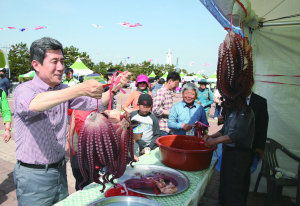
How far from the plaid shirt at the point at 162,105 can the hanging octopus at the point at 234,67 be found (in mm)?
2208

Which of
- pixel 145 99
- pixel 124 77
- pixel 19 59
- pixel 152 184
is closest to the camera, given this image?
pixel 124 77

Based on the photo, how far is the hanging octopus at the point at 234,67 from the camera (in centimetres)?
189

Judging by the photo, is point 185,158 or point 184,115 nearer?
point 185,158

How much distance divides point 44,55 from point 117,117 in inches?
31.5

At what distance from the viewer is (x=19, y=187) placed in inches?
66.4

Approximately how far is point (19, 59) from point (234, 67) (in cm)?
3251

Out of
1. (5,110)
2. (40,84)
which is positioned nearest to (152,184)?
(40,84)

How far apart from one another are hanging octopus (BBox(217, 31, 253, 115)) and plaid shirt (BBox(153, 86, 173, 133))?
2208 mm

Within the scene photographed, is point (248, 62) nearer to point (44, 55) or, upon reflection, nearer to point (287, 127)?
point (44, 55)

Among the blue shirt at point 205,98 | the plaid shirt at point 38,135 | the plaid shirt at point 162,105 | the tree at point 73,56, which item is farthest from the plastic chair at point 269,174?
the tree at point 73,56

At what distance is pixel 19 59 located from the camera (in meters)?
27.2

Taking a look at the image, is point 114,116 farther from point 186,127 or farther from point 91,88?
point 186,127

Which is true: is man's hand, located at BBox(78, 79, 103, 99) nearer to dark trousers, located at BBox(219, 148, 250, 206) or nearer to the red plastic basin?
the red plastic basin

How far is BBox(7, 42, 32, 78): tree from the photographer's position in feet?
87.9
